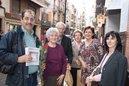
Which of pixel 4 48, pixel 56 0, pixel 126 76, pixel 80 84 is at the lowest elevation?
pixel 80 84

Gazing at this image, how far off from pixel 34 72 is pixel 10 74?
1.56 ft

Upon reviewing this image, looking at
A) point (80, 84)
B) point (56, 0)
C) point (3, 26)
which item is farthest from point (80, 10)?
point (80, 84)

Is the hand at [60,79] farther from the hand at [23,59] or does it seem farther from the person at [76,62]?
the hand at [23,59]

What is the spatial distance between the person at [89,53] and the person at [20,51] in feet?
8.27

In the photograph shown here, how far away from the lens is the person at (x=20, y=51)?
554cm

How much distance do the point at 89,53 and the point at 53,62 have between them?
129 cm

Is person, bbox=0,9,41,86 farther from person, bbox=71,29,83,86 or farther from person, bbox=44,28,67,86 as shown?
person, bbox=71,29,83,86

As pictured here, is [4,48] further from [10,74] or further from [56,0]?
[56,0]

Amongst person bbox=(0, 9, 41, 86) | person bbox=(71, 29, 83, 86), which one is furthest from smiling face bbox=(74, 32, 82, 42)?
person bbox=(0, 9, 41, 86)

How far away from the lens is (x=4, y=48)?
554 centimetres

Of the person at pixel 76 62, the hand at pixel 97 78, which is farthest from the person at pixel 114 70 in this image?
the person at pixel 76 62

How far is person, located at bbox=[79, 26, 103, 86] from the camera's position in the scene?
26.8 ft

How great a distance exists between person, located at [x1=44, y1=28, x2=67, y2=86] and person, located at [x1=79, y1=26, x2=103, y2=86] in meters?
1.02

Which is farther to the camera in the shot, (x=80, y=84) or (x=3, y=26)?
(x=3, y=26)
